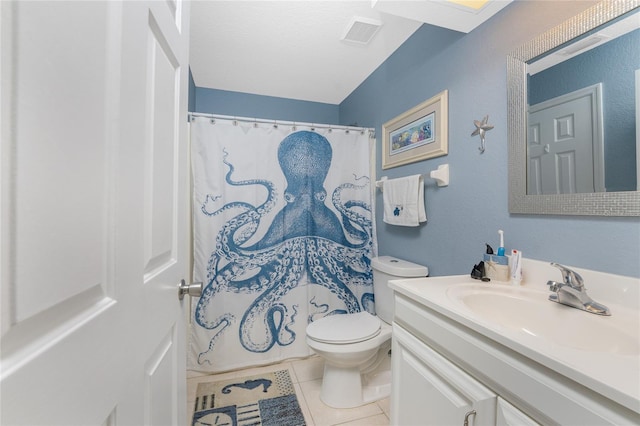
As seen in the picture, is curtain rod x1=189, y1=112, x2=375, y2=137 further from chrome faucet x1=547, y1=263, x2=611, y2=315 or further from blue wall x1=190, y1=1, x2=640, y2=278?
chrome faucet x1=547, y1=263, x2=611, y2=315

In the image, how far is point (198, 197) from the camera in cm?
187

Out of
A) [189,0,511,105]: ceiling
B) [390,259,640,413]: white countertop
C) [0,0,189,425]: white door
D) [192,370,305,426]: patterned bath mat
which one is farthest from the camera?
[192,370,305,426]: patterned bath mat

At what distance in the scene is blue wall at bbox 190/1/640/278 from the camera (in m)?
0.91

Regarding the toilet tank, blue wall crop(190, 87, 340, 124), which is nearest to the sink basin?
the toilet tank

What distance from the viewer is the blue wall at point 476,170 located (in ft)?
2.97

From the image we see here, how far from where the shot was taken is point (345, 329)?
5.16ft

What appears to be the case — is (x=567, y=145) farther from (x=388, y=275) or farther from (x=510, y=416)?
(x=388, y=275)

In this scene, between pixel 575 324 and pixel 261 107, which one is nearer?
pixel 575 324

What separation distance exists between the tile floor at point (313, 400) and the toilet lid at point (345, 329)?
0.41 m

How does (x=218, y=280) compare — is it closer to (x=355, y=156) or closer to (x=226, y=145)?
(x=226, y=145)

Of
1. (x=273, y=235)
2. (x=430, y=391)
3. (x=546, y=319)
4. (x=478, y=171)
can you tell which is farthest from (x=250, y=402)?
(x=478, y=171)

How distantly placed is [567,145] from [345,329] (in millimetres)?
1315

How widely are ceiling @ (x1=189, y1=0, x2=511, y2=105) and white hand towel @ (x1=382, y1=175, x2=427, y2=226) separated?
0.80 metres

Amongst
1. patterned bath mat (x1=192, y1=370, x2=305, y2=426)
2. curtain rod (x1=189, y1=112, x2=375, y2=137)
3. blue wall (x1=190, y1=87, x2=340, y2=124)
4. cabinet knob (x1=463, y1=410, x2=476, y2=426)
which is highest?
blue wall (x1=190, y1=87, x2=340, y2=124)
